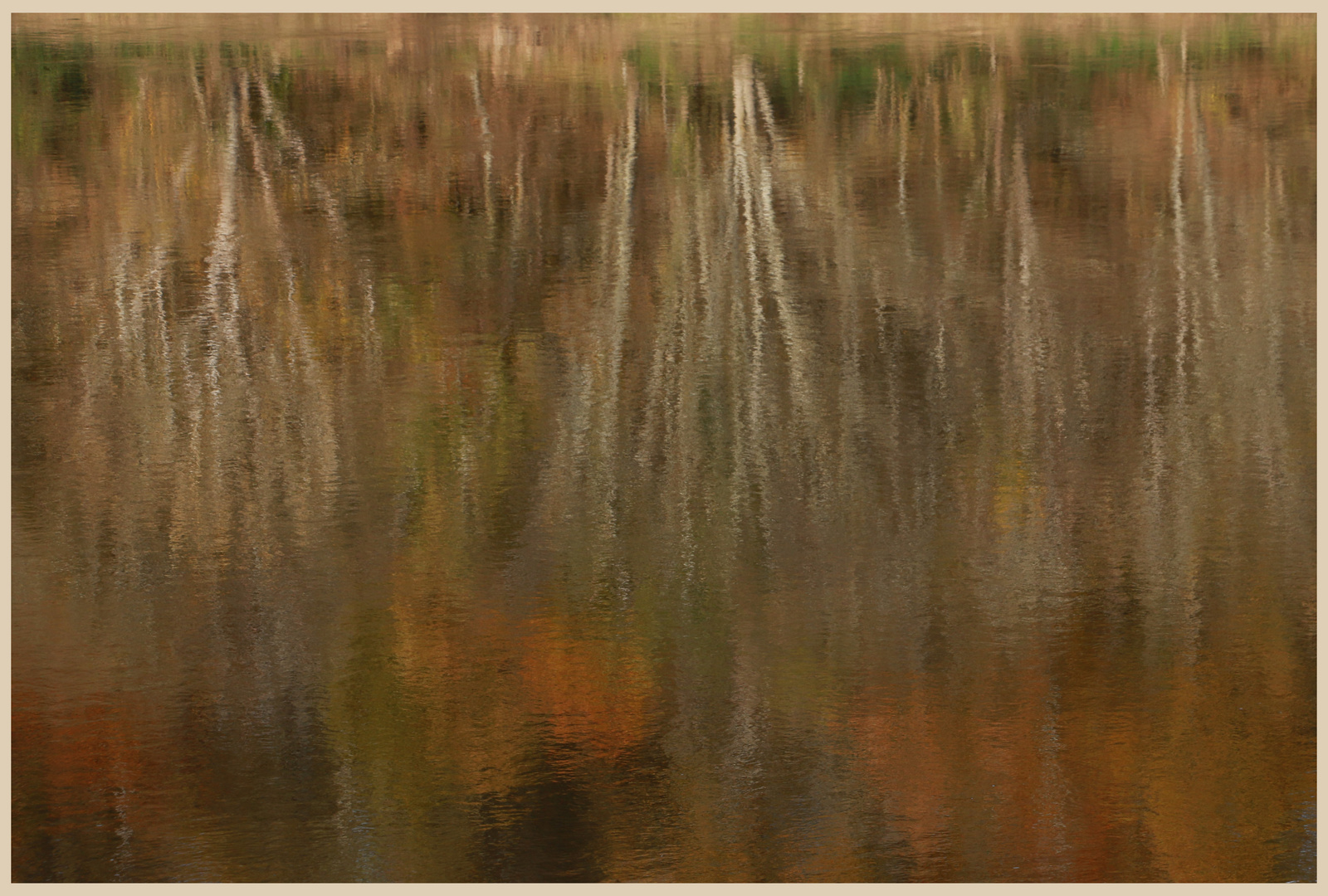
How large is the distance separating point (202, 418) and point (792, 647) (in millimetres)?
1874

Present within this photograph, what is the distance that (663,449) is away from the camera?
464cm

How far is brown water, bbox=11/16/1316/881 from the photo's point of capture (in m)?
4.30

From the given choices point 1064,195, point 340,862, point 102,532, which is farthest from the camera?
point 1064,195

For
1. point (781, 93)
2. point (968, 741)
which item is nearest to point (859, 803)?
point (968, 741)

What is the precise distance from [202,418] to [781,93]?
6.68 feet

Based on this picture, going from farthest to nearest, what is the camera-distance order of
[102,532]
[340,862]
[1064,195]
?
[1064,195], [102,532], [340,862]

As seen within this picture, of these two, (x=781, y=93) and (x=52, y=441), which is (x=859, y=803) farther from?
(x=52, y=441)

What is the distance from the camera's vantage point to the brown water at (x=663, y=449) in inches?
169

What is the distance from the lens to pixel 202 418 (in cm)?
464

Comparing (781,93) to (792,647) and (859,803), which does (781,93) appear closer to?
Result: (792,647)

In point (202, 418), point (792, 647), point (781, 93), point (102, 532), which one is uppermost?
point (781, 93)

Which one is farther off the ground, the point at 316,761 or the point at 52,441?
the point at 52,441

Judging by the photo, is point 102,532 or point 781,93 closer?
point 102,532

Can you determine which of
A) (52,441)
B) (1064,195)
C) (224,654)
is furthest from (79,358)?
(1064,195)
